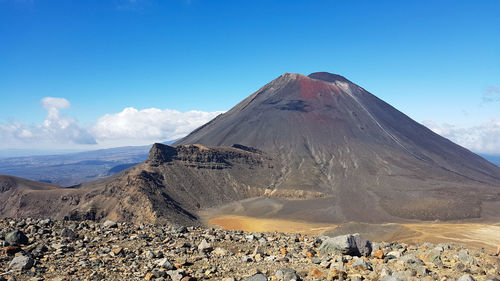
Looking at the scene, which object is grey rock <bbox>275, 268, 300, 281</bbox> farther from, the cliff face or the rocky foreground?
the cliff face

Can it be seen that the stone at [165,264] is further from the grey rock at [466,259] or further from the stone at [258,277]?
the grey rock at [466,259]

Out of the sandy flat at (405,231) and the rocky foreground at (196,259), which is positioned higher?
the rocky foreground at (196,259)

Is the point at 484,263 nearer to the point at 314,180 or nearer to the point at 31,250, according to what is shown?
the point at 31,250

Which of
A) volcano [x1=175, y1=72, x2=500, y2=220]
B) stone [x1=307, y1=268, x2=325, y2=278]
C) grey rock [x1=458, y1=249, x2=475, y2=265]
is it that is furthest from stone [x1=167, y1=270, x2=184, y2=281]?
volcano [x1=175, y1=72, x2=500, y2=220]

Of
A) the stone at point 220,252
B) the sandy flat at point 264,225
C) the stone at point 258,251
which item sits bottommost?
the sandy flat at point 264,225

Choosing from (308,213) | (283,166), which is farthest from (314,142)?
(308,213)

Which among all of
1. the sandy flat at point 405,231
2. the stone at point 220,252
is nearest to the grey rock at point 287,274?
the stone at point 220,252
